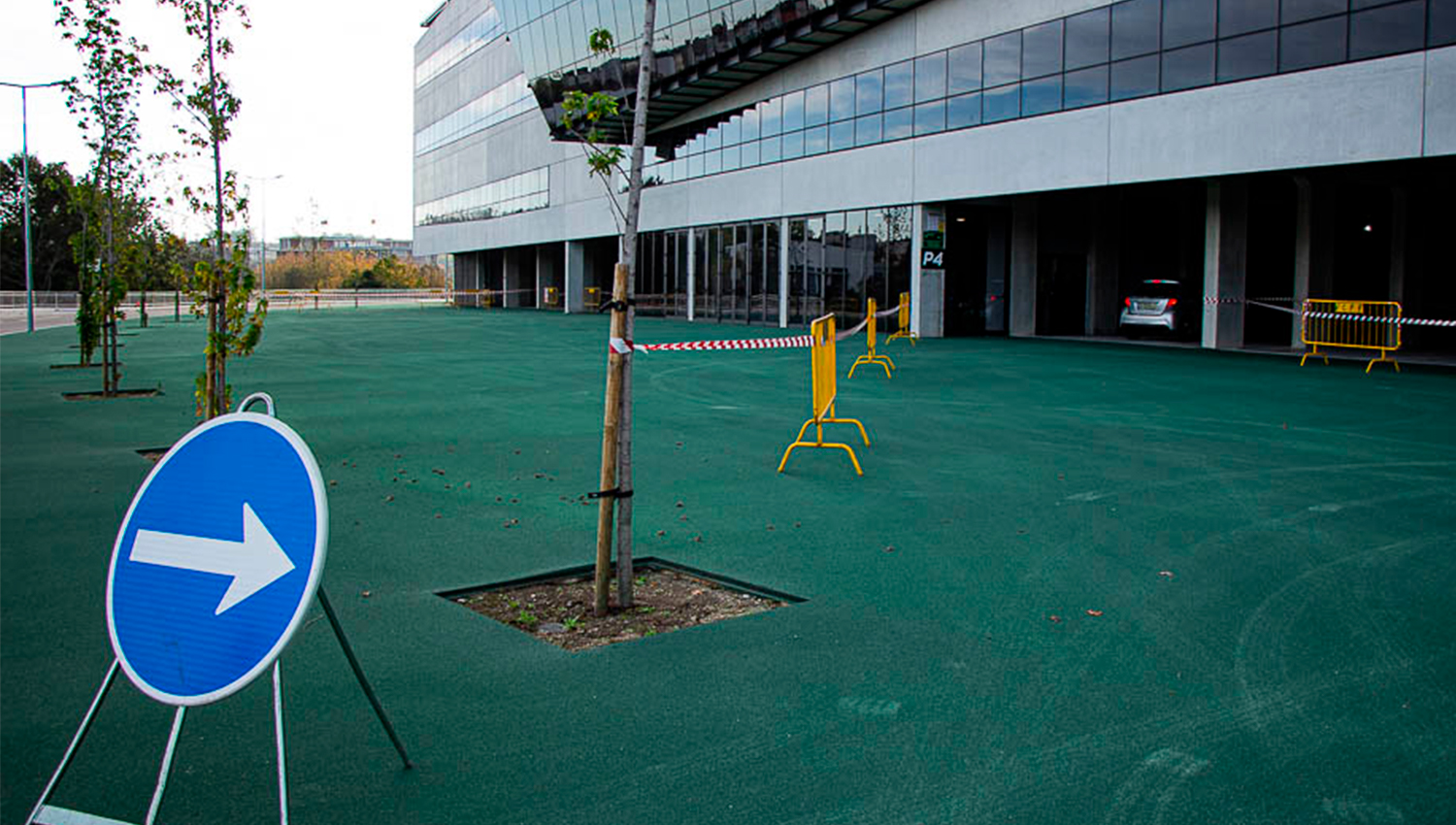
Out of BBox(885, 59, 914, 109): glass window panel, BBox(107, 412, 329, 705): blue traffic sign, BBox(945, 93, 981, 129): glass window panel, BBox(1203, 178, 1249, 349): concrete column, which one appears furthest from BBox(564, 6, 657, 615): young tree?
BBox(885, 59, 914, 109): glass window panel

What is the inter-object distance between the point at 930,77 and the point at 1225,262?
9949 mm

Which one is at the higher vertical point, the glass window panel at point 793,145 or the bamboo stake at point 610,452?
the glass window panel at point 793,145

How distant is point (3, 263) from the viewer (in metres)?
86.6

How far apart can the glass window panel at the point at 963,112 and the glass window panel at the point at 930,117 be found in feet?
0.78

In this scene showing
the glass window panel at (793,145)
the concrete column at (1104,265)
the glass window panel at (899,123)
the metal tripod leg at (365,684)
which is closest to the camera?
the metal tripod leg at (365,684)

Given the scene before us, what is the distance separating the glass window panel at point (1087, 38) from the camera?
1067 inches

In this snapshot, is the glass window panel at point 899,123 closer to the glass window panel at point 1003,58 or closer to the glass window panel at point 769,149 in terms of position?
the glass window panel at point 1003,58

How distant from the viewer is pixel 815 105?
37.7m

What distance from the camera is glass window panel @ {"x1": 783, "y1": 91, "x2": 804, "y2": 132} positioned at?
126ft

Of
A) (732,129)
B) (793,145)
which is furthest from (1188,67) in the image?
(732,129)

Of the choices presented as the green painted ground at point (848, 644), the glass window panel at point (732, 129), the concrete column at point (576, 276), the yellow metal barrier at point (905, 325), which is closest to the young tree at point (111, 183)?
the green painted ground at point (848, 644)

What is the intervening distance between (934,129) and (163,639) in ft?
102

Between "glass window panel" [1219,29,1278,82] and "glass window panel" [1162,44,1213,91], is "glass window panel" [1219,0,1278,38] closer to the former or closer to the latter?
"glass window panel" [1219,29,1278,82]

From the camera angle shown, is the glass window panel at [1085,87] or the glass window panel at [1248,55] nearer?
the glass window panel at [1248,55]
